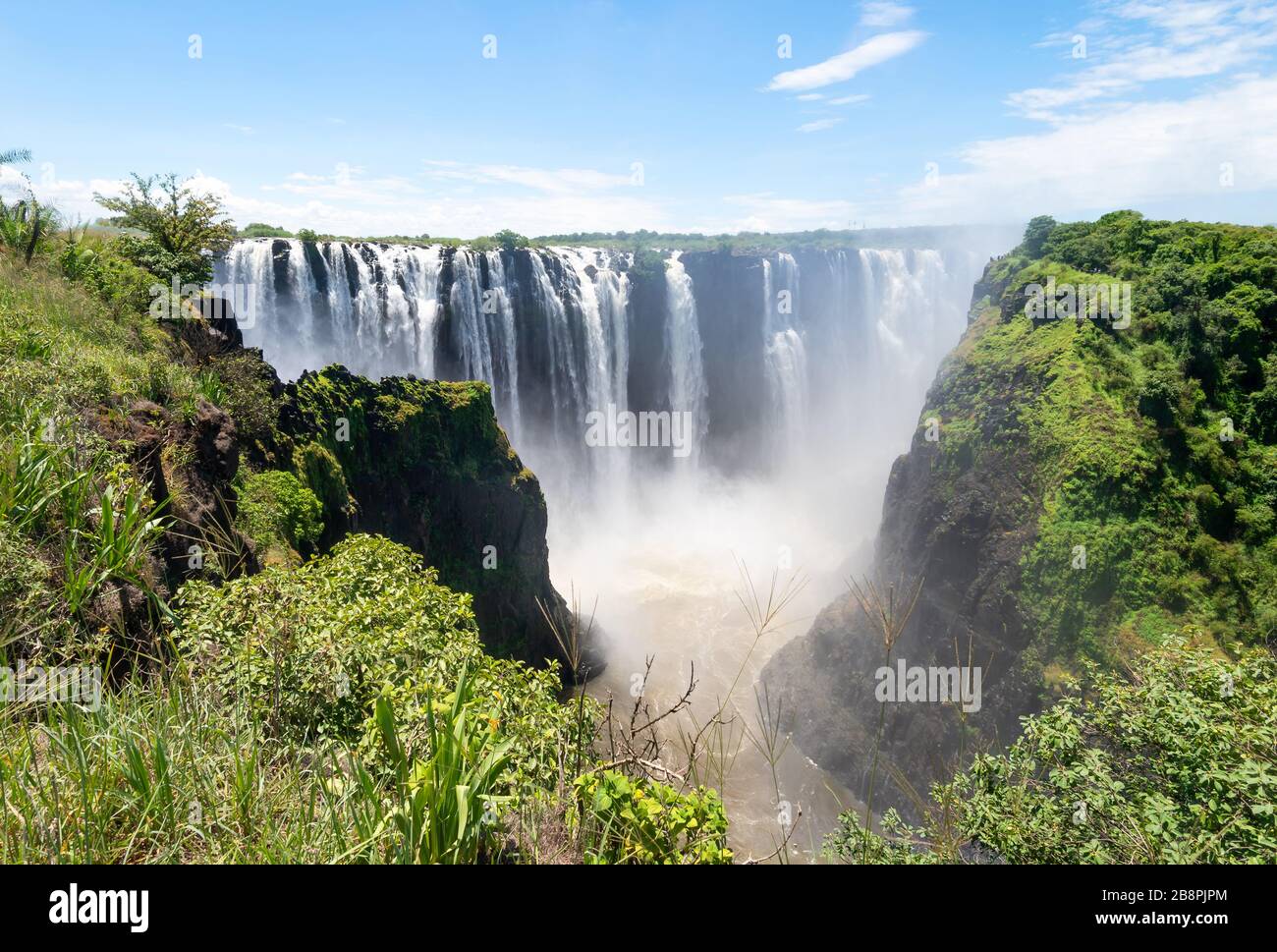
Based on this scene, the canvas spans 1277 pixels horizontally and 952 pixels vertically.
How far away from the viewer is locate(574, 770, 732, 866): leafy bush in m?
3.26

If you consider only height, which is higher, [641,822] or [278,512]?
[278,512]

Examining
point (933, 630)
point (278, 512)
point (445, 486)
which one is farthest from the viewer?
point (445, 486)

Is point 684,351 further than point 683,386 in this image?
No

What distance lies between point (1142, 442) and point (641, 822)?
2063 centimetres

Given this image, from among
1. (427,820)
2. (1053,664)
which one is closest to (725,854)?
(427,820)

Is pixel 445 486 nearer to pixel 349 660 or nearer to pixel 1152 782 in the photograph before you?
pixel 349 660

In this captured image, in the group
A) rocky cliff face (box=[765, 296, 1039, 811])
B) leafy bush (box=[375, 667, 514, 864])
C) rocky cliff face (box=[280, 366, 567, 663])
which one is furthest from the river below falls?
leafy bush (box=[375, 667, 514, 864])

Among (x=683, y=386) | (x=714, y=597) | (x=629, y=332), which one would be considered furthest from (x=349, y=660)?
(x=683, y=386)

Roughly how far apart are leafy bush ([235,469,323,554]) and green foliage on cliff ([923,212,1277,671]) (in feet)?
58.8

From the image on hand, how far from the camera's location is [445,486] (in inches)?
880

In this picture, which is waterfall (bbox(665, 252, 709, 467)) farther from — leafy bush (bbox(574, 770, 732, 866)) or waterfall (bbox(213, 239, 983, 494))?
leafy bush (bbox(574, 770, 732, 866))
